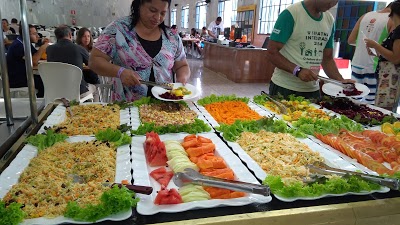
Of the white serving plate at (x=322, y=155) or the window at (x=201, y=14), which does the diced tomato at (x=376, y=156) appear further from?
the window at (x=201, y=14)

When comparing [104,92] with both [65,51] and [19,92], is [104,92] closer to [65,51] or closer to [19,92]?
[65,51]

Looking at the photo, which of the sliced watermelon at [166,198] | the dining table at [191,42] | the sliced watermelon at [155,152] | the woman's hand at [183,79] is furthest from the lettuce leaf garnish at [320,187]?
the dining table at [191,42]

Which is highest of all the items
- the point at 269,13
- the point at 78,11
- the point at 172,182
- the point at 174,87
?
the point at 78,11

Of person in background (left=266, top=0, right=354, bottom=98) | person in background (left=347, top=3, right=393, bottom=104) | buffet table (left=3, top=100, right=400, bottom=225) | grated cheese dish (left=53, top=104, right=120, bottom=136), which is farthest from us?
person in background (left=347, top=3, right=393, bottom=104)

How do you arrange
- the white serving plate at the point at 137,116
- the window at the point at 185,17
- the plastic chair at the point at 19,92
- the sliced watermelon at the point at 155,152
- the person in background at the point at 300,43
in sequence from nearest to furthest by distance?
the sliced watermelon at the point at 155,152
the white serving plate at the point at 137,116
the person in background at the point at 300,43
the plastic chair at the point at 19,92
the window at the point at 185,17

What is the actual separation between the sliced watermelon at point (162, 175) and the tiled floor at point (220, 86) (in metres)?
5.59

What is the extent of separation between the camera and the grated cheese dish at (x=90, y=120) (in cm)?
A: 184

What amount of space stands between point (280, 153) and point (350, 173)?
0.37 meters

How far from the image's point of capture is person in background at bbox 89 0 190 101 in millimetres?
2258

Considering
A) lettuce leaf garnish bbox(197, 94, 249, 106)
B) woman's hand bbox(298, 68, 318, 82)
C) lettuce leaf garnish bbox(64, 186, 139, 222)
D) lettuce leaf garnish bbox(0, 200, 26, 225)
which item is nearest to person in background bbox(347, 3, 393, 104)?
woman's hand bbox(298, 68, 318, 82)

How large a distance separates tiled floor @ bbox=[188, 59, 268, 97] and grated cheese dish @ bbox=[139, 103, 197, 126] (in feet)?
15.2

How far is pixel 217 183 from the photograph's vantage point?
1.18 m

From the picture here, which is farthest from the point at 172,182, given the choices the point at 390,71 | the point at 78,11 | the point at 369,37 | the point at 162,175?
the point at 78,11

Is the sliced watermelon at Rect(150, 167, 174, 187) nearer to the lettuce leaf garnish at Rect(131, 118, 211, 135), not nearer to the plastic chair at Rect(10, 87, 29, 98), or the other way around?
the lettuce leaf garnish at Rect(131, 118, 211, 135)
